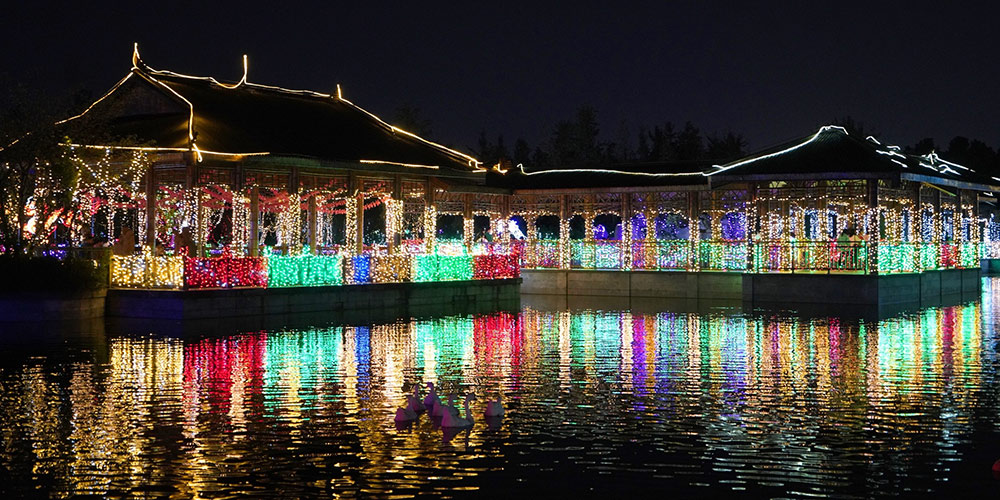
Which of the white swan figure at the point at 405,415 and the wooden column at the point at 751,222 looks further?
the wooden column at the point at 751,222

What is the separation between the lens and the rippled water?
A: 31.9 ft

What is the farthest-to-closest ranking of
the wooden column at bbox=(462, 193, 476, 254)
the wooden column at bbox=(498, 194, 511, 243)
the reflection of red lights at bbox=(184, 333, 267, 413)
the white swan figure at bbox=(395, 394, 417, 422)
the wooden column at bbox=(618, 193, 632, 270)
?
the wooden column at bbox=(498, 194, 511, 243), the wooden column at bbox=(462, 193, 476, 254), the wooden column at bbox=(618, 193, 632, 270), the reflection of red lights at bbox=(184, 333, 267, 413), the white swan figure at bbox=(395, 394, 417, 422)

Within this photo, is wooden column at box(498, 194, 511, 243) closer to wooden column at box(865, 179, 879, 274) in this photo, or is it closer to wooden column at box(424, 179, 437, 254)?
wooden column at box(424, 179, 437, 254)

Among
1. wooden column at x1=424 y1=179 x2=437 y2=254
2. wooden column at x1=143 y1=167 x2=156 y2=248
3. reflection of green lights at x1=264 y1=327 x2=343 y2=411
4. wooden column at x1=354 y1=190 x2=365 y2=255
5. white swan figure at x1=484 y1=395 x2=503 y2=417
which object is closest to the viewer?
white swan figure at x1=484 y1=395 x2=503 y2=417

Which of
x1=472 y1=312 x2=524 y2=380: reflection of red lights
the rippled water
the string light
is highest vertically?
the string light

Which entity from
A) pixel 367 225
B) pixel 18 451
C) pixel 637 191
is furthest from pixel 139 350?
pixel 367 225

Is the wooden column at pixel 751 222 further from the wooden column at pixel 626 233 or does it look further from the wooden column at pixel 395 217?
the wooden column at pixel 395 217

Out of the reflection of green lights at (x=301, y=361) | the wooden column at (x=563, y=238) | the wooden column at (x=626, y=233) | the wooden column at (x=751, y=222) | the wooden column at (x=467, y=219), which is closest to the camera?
the reflection of green lights at (x=301, y=361)

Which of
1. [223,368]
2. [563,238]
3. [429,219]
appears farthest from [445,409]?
[563,238]

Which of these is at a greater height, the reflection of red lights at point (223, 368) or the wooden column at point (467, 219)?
the wooden column at point (467, 219)

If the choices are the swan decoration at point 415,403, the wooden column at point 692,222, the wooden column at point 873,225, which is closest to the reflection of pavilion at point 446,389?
the swan decoration at point 415,403

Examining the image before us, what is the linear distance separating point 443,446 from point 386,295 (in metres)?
18.5

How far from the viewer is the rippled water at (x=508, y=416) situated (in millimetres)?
9727

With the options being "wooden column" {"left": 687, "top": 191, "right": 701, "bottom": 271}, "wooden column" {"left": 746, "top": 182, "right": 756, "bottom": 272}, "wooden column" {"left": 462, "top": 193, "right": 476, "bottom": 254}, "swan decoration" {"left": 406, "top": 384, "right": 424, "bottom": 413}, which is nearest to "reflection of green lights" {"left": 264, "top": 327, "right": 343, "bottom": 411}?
"swan decoration" {"left": 406, "top": 384, "right": 424, "bottom": 413}
